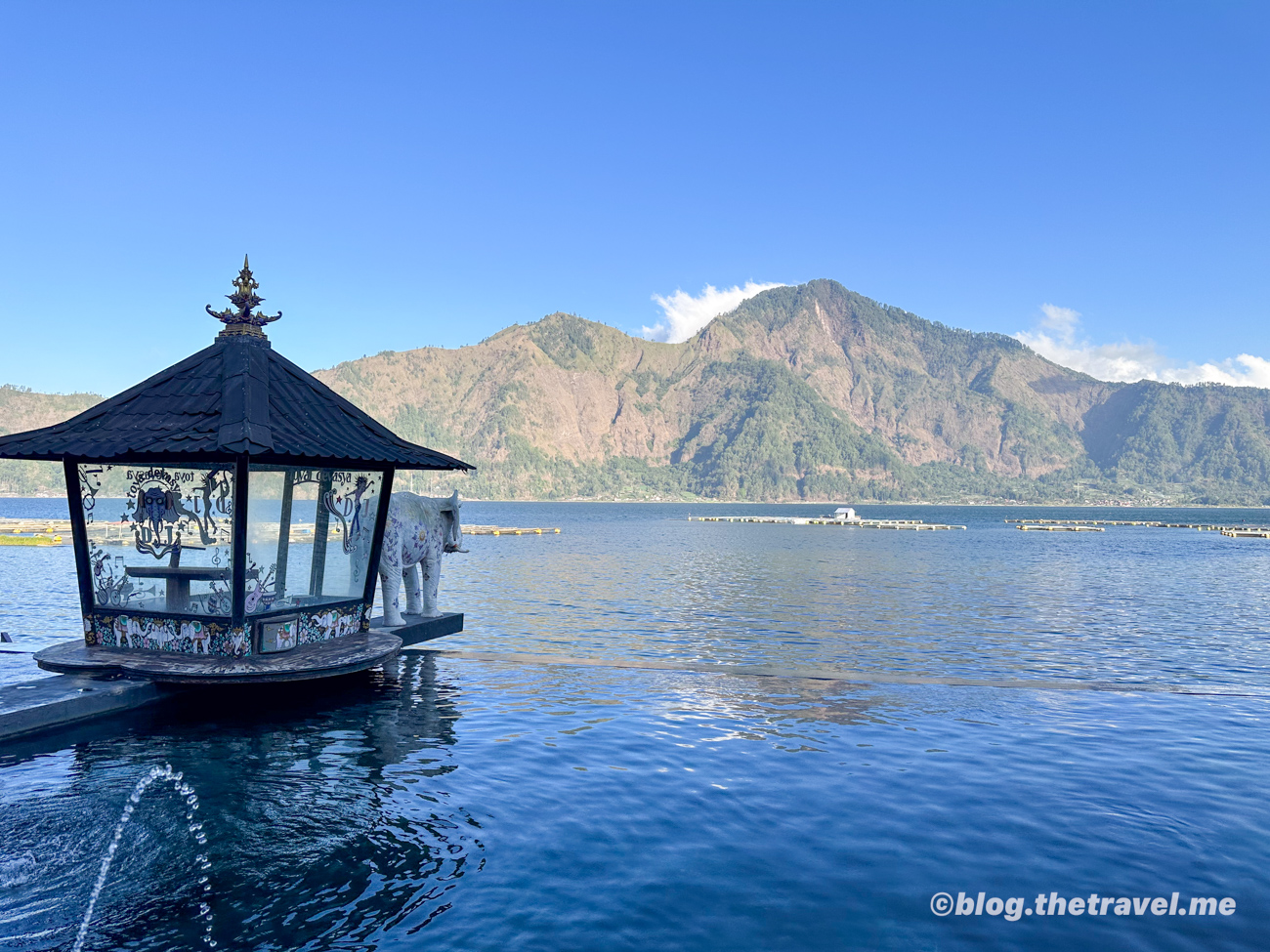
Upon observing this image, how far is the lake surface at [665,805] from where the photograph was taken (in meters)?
8.50

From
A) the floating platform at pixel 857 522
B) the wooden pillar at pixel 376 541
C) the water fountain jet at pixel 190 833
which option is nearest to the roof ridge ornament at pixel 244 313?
the wooden pillar at pixel 376 541

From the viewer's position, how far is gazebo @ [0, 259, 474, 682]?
1538 cm

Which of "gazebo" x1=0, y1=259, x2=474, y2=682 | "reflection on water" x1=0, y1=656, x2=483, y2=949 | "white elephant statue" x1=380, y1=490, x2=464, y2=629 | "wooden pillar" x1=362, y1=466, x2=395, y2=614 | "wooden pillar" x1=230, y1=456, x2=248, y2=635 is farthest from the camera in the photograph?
"white elephant statue" x1=380, y1=490, x2=464, y2=629

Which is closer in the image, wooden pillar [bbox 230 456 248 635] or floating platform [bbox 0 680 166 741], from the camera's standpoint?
floating platform [bbox 0 680 166 741]

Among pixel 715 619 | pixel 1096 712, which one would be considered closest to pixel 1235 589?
pixel 715 619

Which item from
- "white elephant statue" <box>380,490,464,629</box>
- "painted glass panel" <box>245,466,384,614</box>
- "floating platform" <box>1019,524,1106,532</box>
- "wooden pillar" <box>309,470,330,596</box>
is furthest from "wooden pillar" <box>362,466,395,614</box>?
"floating platform" <box>1019,524,1106,532</box>

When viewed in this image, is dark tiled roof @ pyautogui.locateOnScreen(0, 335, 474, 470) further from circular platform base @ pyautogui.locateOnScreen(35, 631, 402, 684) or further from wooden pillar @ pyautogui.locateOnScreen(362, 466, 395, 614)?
circular platform base @ pyautogui.locateOnScreen(35, 631, 402, 684)

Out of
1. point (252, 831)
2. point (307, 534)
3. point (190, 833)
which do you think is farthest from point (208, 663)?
point (252, 831)

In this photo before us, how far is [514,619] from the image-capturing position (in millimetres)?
33531

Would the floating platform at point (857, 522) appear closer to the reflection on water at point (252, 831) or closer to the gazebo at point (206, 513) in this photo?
the gazebo at point (206, 513)

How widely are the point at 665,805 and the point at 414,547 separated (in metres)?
11.6

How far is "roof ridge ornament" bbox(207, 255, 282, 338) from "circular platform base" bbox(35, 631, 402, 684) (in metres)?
6.48

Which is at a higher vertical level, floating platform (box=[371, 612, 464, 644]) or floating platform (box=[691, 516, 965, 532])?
floating platform (box=[371, 612, 464, 644])

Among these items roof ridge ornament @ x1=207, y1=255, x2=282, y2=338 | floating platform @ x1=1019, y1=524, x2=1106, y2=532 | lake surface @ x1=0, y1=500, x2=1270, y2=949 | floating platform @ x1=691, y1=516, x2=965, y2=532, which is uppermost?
roof ridge ornament @ x1=207, y1=255, x2=282, y2=338
